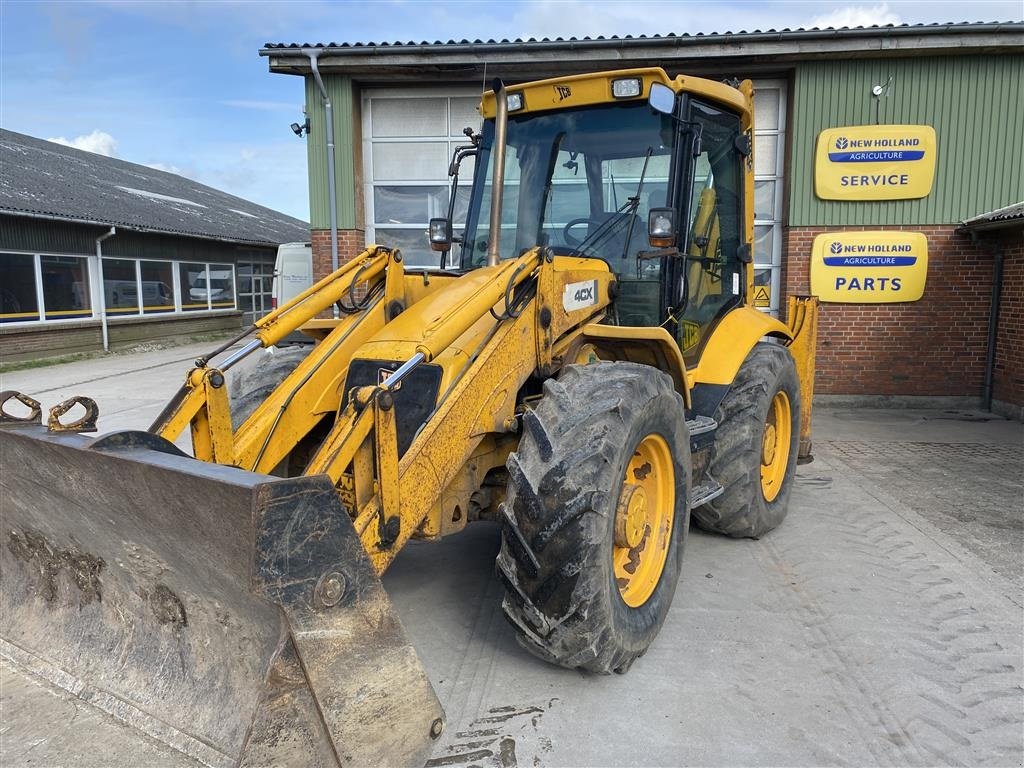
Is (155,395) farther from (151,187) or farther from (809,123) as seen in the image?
(151,187)

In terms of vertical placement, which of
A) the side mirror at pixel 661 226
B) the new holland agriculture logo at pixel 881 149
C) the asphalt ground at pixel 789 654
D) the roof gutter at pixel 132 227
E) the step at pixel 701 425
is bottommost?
the asphalt ground at pixel 789 654

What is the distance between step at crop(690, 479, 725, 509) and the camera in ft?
13.7

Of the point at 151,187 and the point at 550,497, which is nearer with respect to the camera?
the point at 550,497

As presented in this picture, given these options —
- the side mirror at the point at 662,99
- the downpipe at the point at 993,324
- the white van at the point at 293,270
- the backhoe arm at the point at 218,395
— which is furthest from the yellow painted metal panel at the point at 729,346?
the white van at the point at 293,270

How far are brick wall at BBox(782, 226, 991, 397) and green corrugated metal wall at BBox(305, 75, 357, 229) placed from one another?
5.84 m

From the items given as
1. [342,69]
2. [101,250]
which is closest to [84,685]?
[342,69]

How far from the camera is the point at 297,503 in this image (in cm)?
217

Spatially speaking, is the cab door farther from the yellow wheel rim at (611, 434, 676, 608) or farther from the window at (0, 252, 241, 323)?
the window at (0, 252, 241, 323)

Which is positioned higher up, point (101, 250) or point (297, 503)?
point (101, 250)

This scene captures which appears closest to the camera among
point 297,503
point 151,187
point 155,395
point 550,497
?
point 297,503

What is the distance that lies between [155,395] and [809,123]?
9740 mm

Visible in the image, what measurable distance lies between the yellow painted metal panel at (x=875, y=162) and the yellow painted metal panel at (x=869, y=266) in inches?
20.6

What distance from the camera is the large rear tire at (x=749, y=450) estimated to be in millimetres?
4648

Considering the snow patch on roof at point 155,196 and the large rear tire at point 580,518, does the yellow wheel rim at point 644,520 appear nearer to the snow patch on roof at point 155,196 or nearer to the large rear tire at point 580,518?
the large rear tire at point 580,518
